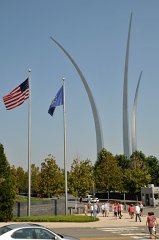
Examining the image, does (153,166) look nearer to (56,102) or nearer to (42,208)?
(42,208)

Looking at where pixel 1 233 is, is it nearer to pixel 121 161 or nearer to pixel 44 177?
pixel 44 177

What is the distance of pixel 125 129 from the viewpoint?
121 meters

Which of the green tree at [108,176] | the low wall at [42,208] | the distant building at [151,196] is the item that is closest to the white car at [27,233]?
the low wall at [42,208]

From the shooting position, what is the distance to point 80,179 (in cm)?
4619

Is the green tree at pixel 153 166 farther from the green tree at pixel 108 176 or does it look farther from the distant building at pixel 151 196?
the distant building at pixel 151 196

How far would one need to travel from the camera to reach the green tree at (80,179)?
45.8 m

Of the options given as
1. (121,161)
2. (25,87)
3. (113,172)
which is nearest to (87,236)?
(25,87)

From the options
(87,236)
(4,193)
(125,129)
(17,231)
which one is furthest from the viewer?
(125,129)

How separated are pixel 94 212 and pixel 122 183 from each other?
3365 cm

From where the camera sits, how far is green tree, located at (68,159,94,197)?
4578cm

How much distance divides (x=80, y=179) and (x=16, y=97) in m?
17.4

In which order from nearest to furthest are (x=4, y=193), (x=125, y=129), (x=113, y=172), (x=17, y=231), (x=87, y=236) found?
(x=17, y=231) → (x=87, y=236) → (x=4, y=193) → (x=113, y=172) → (x=125, y=129)

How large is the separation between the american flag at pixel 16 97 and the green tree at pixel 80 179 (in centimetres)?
1634

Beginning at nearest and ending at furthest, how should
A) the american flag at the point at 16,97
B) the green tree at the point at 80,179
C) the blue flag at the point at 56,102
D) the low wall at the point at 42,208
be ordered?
the american flag at the point at 16,97
the blue flag at the point at 56,102
the low wall at the point at 42,208
the green tree at the point at 80,179
